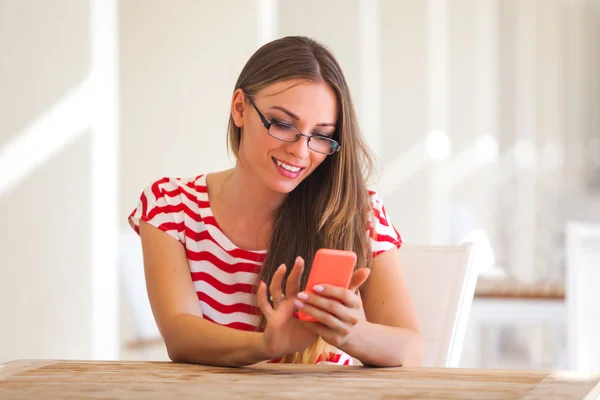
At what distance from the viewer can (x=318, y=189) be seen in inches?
74.2

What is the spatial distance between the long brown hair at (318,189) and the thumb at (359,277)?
1.06 feet

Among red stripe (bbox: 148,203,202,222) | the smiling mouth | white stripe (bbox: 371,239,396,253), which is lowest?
white stripe (bbox: 371,239,396,253)

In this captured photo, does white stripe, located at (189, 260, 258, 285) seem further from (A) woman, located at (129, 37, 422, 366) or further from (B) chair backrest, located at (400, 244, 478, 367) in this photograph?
(B) chair backrest, located at (400, 244, 478, 367)

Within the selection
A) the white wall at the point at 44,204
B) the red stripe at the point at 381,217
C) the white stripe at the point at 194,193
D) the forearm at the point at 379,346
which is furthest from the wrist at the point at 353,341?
the white wall at the point at 44,204

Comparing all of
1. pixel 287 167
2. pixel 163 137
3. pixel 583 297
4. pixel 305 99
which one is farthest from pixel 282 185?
pixel 583 297

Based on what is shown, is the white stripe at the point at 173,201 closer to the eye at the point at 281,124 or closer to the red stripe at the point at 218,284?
the red stripe at the point at 218,284

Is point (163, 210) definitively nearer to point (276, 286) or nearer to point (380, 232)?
point (380, 232)

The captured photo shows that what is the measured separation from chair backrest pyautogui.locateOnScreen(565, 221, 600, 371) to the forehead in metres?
2.12

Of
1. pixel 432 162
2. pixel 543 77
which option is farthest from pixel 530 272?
pixel 543 77

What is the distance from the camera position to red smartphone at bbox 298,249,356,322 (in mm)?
1343

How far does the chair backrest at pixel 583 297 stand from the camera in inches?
141

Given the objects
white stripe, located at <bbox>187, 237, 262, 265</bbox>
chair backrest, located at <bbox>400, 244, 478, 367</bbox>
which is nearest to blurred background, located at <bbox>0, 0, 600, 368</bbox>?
white stripe, located at <bbox>187, 237, 262, 265</bbox>

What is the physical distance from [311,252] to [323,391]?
2.00ft

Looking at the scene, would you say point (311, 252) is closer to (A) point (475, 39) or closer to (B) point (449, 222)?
(B) point (449, 222)
